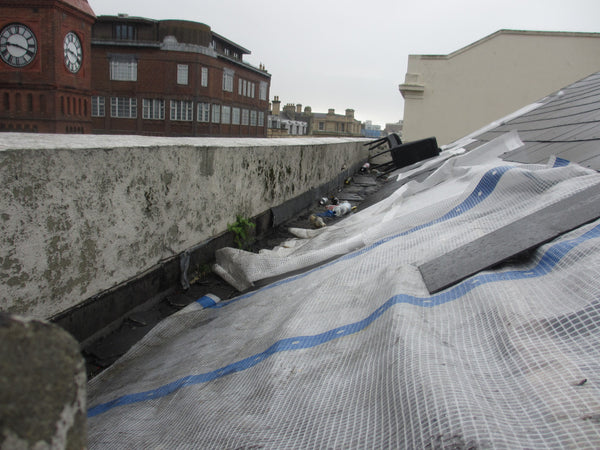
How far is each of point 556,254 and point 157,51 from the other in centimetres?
4396

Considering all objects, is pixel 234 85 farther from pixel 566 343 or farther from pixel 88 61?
pixel 566 343

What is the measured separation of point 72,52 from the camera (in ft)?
99.7

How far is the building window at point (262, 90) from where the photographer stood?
52781mm

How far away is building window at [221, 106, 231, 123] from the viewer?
145 feet

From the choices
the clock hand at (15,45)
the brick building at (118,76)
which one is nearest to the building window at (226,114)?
the brick building at (118,76)

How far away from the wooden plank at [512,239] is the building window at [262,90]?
53326 millimetres

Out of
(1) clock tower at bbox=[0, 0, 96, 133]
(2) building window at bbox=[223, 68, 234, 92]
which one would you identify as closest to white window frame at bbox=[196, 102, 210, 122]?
(2) building window at bbox=[223, 68, 234, 92]

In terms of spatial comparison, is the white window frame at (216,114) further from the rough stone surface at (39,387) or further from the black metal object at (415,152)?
the rough stone surface at (39,387)

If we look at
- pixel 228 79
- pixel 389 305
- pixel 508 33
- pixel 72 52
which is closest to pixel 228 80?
pixel 228 79

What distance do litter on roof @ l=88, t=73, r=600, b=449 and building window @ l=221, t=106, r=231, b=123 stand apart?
44.1 m

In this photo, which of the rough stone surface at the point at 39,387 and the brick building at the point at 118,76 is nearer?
the rough stone surface at the point at 39,387

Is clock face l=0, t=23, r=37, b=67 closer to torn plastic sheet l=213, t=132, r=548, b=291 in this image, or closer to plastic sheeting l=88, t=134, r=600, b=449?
torn plastic sheet l=213, t=132, r=548, b=291

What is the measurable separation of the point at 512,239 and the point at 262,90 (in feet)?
180

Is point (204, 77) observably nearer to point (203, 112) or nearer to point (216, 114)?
point (203, 112)
